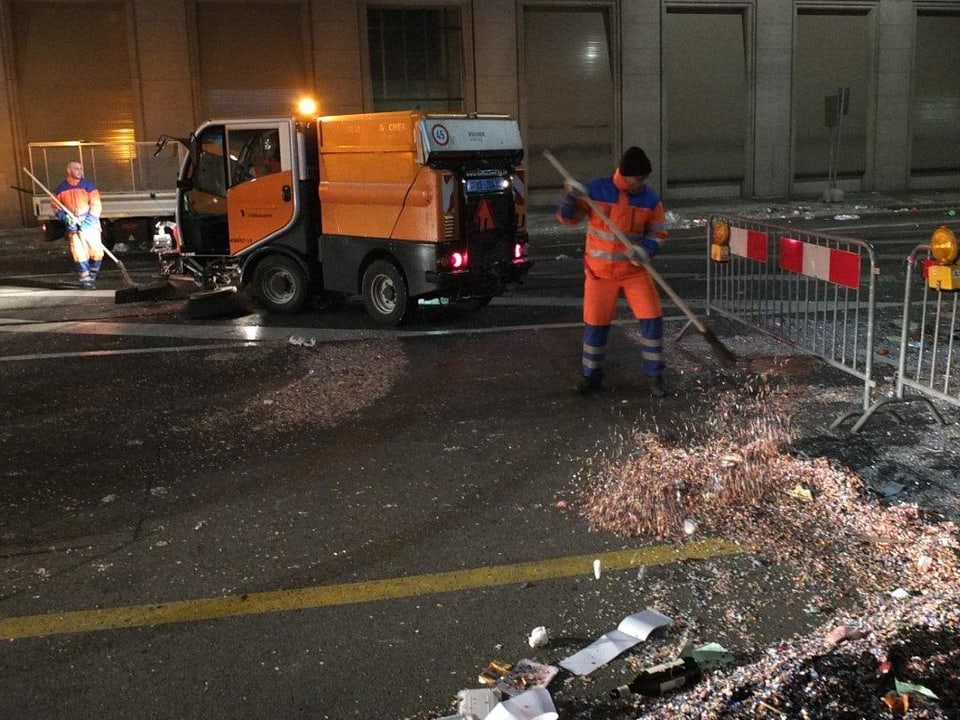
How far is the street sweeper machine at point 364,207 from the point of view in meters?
9.71

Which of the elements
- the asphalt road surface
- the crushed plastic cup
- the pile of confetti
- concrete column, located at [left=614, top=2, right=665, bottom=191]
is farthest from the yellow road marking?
concrete column, located at [left=614, top=2, right=665, bottom=191]

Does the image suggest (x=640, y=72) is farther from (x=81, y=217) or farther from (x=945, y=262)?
(x=945, y=262)

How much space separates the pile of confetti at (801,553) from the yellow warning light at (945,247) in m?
1.36

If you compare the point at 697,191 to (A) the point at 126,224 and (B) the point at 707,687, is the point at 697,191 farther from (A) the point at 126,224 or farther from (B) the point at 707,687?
(B) the point at 707,687

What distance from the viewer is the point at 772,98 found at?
2808 centimetres

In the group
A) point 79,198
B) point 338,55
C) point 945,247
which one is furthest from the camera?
point 338,55

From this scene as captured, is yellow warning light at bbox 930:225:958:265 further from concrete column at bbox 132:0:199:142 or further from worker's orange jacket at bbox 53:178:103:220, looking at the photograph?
concrete column at bbox 132:0:199:142

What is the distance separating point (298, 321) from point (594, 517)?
6.47 m

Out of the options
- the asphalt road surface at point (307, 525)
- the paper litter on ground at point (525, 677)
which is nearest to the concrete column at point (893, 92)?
the asphalt road surface at point (307, 525)

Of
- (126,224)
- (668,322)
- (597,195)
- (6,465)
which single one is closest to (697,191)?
(126,224)

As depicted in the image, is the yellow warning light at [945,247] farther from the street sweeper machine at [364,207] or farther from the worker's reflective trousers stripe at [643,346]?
the street sweeper machine at [364,207]

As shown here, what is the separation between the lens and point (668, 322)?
33.3 feet

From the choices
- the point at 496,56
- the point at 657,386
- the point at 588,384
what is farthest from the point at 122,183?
the point at 657,386

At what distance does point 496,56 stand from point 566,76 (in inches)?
88.0
